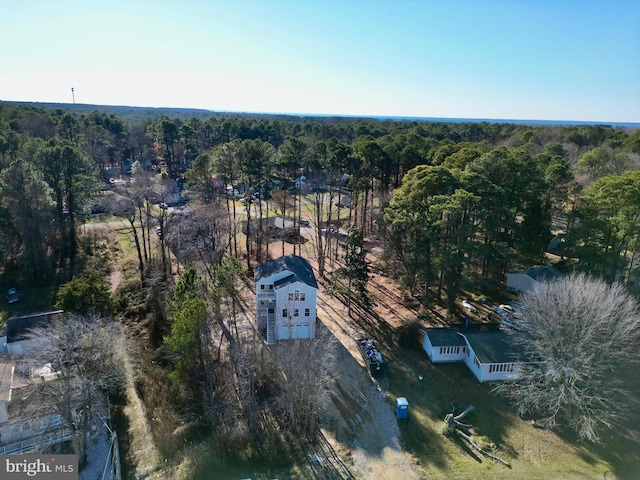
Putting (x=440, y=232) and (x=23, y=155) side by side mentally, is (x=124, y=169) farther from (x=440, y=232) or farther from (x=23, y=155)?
(x=440, y=232)

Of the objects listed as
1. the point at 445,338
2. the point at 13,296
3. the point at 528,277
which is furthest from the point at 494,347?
the point at 13,296

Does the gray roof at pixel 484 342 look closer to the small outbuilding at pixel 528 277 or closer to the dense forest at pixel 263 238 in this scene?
the dense forest at pixel 263 238

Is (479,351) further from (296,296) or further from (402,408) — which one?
(296,296)

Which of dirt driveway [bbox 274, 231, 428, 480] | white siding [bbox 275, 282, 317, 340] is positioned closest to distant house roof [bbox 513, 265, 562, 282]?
dirt driveway [bbox 274, 231, 428, 480]

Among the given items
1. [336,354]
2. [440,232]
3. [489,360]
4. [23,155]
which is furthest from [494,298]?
[23,155]

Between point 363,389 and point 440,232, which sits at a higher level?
point 440,232
